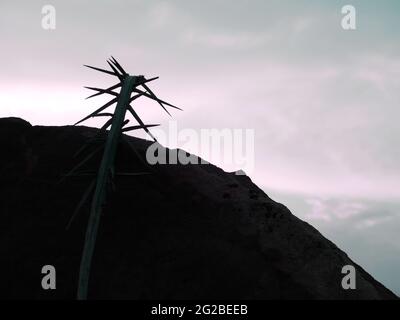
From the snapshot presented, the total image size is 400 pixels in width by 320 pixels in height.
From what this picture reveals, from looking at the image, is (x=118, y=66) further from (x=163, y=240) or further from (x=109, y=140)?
(x=163, y=240)

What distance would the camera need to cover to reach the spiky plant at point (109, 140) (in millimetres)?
24234

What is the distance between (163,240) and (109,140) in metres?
4.95

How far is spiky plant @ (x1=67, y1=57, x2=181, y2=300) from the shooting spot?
24.2m

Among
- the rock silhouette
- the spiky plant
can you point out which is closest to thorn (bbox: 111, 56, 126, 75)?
the spiky plant

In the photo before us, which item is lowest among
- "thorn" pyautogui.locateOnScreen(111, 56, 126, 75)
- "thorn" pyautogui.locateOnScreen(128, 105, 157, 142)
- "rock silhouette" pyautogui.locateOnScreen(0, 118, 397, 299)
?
"rock silhouette" pyautogui.locateOnScreen(0, 118, 397, 299)

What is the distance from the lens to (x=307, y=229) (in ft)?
91.4

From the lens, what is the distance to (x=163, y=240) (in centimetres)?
2645

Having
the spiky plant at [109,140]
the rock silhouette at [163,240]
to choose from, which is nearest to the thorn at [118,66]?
the spiky plant at [109,140]

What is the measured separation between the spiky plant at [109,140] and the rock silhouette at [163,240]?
196cm

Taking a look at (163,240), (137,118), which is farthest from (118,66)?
(163,240)

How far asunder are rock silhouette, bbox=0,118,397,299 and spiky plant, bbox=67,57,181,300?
1.96 metres

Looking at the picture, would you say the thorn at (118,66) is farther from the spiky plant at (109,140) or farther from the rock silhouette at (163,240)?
the rock silhouette at (163,240)

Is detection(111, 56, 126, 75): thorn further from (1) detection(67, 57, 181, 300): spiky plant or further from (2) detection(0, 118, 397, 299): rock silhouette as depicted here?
(2) detection(0, 118, 397, 299): rock silhouette
